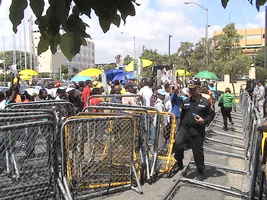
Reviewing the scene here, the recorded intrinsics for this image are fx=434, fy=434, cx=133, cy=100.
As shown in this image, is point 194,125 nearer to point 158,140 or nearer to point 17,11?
point 158,140

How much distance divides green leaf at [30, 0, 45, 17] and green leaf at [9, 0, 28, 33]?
0.04 metres

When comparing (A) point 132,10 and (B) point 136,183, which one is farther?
(B) point 136,183

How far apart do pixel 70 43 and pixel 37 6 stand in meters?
0.25

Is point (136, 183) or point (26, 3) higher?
point (26, 3)

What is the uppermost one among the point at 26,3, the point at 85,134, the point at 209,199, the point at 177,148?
the point at 26,3

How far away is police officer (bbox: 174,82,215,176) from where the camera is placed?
8.00 metres

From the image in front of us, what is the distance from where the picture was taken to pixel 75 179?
248 inches

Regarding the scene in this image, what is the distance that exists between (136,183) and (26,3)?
5.43 meters

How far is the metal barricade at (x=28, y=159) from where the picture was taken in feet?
16.3

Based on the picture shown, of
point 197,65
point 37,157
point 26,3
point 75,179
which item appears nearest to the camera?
point 26,3

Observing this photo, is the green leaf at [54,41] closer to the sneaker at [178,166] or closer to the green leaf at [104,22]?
the green leaf at [104,22]

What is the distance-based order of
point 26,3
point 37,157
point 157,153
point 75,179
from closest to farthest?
point 26,3, point 37,157, point 75,179, point 157,153

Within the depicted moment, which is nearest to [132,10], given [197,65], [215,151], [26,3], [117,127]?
[26,3]

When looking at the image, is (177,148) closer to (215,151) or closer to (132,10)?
(215,151)
